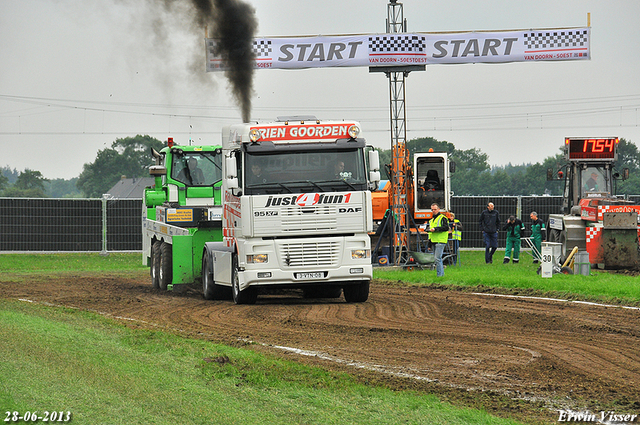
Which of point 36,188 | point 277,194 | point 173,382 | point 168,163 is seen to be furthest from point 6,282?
point 36,188

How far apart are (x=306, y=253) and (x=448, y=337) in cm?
435

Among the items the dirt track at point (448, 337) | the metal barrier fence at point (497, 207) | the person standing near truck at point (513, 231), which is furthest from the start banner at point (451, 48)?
the dirt track at point (448, 337)

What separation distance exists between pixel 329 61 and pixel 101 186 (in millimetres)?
85929

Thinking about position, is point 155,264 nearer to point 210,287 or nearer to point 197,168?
point 197,168

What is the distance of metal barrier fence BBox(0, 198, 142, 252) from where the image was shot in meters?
35.2

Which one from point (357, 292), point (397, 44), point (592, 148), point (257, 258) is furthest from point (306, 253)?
point (592, 148)

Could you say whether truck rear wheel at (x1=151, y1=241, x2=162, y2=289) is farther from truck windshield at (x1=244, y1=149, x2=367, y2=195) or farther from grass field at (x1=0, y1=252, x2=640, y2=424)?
grass field at (x1=0, y1=252, x2=640, y2=424)

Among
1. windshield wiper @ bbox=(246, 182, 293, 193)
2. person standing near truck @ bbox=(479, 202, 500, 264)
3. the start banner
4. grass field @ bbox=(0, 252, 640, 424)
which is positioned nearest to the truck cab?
person standing near truck @ bbox=(479, 202, 500, 264)

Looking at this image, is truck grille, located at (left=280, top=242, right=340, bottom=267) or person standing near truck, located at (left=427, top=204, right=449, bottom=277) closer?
truck grille, located at (left=280, top=242, right=340, bottom=267)

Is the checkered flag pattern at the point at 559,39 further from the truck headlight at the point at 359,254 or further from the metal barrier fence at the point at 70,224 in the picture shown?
the truck headlight at the point at 359,254

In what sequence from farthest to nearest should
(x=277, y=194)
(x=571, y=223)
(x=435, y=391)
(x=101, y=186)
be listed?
(x=101, y=186)
(x=571, y=223)
(x=277, y=194)
(x=435, y=391)

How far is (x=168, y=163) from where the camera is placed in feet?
72.1

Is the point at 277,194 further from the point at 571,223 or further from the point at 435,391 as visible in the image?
the point at 571,223

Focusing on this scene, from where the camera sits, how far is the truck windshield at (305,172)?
15094 millimetres
